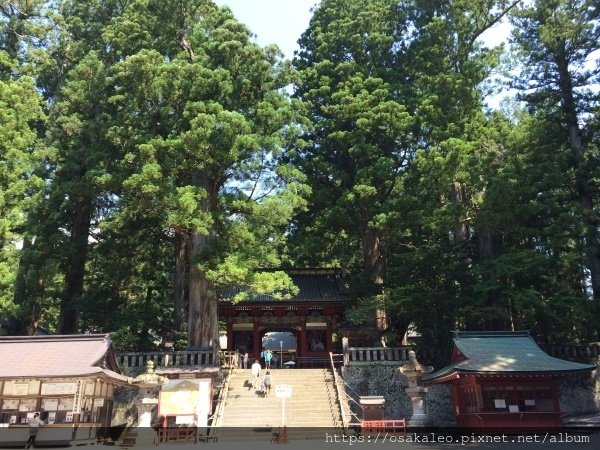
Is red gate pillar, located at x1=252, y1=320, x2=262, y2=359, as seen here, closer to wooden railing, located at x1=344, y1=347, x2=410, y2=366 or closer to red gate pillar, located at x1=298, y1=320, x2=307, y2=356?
red gate pillar, located at x1=298, y1=320, x2=307, y2=356

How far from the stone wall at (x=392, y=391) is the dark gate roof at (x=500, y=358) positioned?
1.89 meters

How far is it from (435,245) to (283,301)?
754 cm

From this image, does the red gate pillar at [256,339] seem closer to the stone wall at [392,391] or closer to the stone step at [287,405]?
the stone step at [287,405]

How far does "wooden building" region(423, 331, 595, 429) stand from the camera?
44.4 feet

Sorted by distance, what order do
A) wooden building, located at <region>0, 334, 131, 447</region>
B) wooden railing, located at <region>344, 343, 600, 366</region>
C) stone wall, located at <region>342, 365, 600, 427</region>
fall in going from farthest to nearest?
1. wooden railing, located at <region>344, 343, 600, 366</region>
2. stone wall, located at <region>342, 365, 600, 427</region>
3. wooden building, located at <region>0, 334, 131, 447</region>

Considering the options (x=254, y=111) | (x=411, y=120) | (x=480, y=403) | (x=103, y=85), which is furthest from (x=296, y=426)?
(x=103, y=85)

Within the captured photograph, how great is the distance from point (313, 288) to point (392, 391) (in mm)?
8502

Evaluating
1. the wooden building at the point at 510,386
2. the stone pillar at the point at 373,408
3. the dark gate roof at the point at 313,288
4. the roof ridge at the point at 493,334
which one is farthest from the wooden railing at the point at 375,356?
the dark gate roof at the point at 313,288

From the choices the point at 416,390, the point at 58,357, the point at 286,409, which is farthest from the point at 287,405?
the point at 58,357

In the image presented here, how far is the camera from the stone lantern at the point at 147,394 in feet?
45.5

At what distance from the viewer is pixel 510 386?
548 inches

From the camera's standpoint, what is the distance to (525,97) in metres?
21.3

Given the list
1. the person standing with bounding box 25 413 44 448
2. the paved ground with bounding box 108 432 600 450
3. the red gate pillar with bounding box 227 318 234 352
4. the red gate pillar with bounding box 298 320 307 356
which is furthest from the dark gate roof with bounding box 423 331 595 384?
the red gate pillar with bounding box 227 318 234 352

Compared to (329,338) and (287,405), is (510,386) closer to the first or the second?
(287,405)
